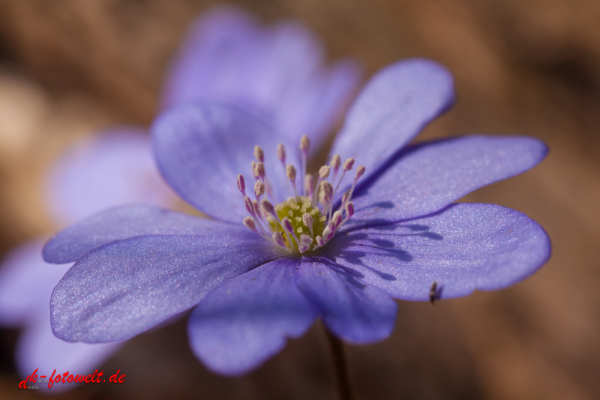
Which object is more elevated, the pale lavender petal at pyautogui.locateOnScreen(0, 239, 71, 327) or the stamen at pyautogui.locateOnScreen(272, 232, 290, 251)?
the stamen at pyautogui.locateOnScreen(272, 232, 290, 251)

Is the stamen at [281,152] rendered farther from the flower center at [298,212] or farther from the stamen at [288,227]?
the stamen at [288,227]

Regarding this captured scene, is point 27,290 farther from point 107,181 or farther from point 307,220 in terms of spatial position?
point 307,220

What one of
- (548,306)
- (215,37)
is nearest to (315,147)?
(215,37)

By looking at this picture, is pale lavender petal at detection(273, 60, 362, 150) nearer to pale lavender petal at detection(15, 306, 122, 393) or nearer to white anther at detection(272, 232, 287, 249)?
white anther at detection(272, 232, 287, 249)

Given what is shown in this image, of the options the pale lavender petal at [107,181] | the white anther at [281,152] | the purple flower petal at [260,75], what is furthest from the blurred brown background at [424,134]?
the white anther at [281,152]

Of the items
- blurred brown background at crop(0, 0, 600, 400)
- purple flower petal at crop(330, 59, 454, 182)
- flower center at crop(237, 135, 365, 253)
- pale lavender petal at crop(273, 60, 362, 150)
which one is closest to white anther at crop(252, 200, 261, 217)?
flower center at crop(237, 135, 365, 253)
